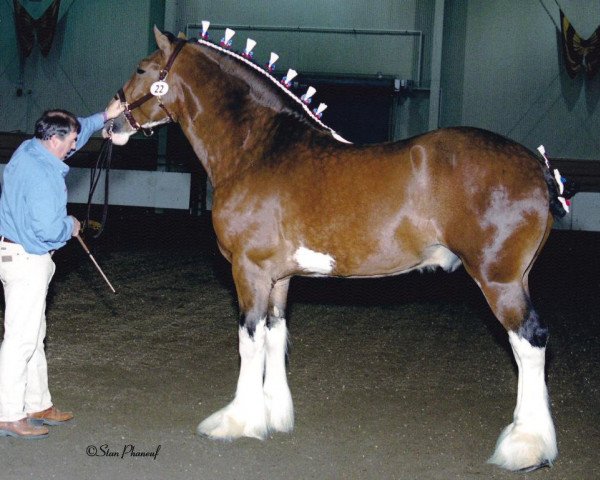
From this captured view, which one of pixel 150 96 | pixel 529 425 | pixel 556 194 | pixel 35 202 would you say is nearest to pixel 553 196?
pixel 556 194

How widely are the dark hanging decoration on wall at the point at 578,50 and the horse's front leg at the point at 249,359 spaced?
49.0 feet

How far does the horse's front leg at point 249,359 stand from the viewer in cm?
482

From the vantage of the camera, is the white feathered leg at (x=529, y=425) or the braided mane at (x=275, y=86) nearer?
the white feathered leg at (x=529, y=425)

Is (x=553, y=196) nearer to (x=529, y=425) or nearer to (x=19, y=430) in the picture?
(x=529, y=425)

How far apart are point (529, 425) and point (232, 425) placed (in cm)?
174

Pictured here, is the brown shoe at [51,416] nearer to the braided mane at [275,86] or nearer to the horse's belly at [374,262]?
the horse's belly at [374,262]

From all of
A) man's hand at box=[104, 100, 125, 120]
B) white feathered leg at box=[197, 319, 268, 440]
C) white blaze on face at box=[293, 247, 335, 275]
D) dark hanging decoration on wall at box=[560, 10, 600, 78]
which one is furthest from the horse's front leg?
dark hanging decoration on wall at box=[560, 10, 600, 78]

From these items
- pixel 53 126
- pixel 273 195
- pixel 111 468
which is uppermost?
pixel 53 126

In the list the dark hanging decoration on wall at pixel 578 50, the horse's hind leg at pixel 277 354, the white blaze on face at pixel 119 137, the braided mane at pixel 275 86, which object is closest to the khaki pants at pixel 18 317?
the white blaze on face at pixel 119 137

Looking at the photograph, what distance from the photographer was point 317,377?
6047 mm

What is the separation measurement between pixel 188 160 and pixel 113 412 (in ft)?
Answer: 41.9

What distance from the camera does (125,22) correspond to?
63.2ft

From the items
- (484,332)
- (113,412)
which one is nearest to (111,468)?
(113,412)

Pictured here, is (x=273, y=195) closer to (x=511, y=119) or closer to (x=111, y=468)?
(x=111, y=468)
